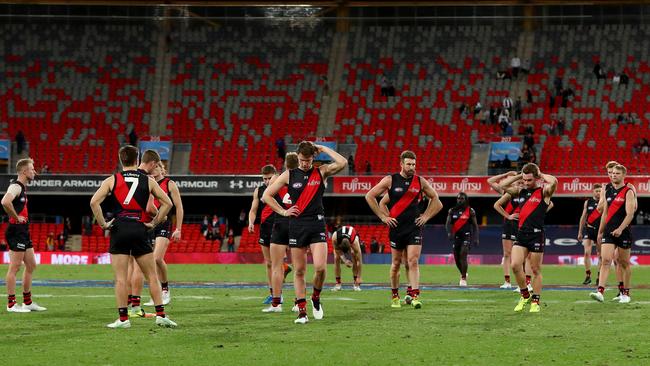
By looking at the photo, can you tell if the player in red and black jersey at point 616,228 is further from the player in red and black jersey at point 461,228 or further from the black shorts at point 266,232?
the player in red and black jersey at point 461,228

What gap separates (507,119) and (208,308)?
36.5m

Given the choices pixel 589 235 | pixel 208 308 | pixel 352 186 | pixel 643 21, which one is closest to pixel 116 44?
pixel 352 186

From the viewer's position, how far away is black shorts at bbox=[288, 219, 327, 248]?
594 inches

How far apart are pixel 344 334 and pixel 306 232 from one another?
2.32 meters

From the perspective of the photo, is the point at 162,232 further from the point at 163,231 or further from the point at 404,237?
the point at 404,237

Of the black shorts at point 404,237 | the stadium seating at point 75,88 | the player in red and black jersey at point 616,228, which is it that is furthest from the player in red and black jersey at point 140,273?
the stadium seating at point 75,88

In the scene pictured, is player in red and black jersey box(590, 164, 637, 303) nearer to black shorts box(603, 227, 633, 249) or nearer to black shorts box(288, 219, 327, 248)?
black shorts box(603, 227, 633, 249)

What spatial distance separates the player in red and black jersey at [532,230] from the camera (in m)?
17.0

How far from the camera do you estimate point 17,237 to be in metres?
17.0

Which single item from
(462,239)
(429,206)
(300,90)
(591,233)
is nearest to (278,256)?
(429,206)

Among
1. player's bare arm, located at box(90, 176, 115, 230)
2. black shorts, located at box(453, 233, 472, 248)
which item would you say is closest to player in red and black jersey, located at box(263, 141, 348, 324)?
player's bare arm, located at box(90, 176, 115, 230)

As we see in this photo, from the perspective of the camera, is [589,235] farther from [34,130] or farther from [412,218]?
[34,130]

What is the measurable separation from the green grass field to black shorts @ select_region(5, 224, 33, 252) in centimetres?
118

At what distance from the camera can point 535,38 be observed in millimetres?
57562
